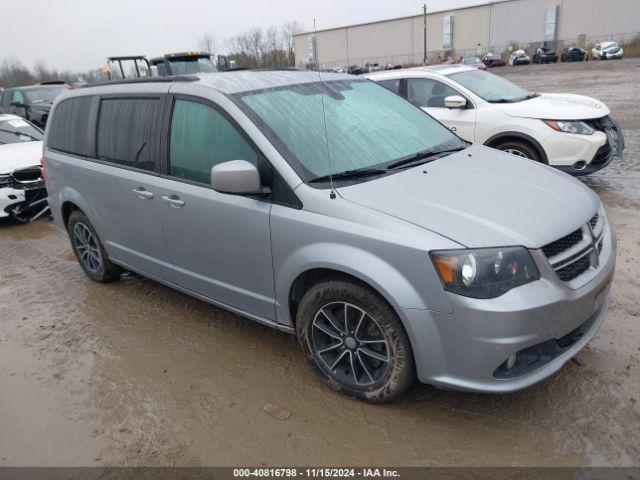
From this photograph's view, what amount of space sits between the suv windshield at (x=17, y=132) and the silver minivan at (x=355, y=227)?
17.3ft

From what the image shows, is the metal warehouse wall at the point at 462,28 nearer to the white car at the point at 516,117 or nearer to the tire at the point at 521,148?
the white car at the point at 516,117

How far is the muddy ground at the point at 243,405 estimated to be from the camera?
2.65 metres

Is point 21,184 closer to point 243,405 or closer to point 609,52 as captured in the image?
point 243,405

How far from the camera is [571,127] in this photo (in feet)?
21.0

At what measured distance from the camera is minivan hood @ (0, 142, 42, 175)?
7.39 metres

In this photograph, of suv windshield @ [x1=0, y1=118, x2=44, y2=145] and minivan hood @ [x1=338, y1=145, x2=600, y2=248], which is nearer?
minivan hood @ [x1=338, y1=145, x2=600, y2=248]

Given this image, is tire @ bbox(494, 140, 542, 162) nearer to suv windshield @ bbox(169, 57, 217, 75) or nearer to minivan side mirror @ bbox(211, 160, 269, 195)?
minivan side mirror @ bbox(211, 160, 269, 195)

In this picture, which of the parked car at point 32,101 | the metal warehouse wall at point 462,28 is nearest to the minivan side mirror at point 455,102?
the parked car at point 32,101

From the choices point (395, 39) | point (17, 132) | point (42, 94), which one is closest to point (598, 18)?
point (395, 39)

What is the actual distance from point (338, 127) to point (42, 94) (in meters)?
15.4

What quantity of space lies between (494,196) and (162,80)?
8.21 feet

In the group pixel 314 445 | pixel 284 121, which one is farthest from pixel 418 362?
pixel 284 121

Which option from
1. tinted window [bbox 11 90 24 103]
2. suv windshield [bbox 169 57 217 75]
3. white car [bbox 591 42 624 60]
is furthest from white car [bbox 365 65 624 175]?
white car [bbox 591 42 624 60]

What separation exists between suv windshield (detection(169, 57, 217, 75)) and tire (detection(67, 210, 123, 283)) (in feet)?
32.7
